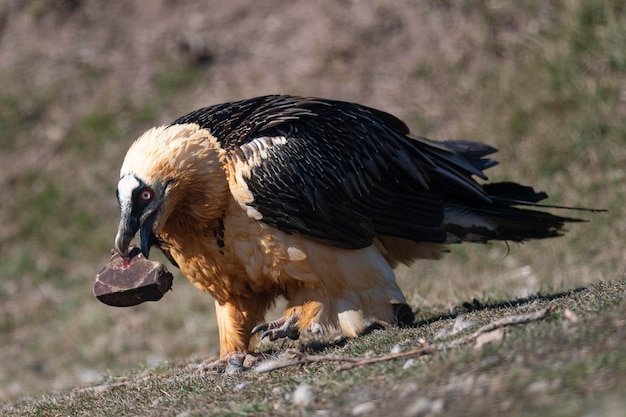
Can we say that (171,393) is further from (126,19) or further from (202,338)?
(126,19)

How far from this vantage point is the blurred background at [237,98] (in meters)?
10.3

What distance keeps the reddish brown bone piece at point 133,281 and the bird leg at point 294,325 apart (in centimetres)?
67

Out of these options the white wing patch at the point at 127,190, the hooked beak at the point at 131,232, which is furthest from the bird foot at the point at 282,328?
the white wing patch at the point at 127,190

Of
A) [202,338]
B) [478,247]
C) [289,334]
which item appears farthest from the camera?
[478,247]

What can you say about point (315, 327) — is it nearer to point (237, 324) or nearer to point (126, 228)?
point (237, 324)

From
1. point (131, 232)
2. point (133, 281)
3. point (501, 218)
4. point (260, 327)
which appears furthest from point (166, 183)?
point (501, 218)

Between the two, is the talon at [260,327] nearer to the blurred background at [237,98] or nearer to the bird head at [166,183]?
the bird head at [166,183]

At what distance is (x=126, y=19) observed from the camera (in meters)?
14.2

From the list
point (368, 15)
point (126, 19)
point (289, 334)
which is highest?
point (126, 19)

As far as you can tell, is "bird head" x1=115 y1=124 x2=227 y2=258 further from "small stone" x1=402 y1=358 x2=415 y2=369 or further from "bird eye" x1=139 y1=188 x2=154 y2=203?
"small stone" x1=402 y1=358 x2=415 y2=369

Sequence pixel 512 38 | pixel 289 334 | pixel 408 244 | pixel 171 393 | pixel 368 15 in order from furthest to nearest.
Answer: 1. pixel 368 15
2. pixel 512 38
3. pixel 408 244
4. pixel 289 334
5. pixel 171 393

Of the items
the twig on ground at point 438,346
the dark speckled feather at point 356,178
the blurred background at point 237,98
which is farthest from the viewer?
the blurred background at point 237,98

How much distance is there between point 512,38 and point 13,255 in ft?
21.7

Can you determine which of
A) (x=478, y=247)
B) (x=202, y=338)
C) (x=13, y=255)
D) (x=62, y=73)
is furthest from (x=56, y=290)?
(x=478, y=247)
